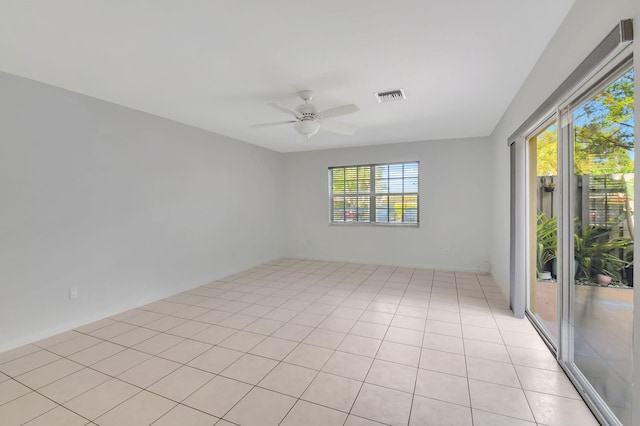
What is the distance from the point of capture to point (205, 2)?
159cm

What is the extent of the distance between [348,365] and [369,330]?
2.15 ft

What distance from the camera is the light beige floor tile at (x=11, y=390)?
1.84 m

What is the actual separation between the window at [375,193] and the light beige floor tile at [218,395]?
4.29 meters

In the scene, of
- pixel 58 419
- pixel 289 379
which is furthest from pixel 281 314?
pixel 58 419

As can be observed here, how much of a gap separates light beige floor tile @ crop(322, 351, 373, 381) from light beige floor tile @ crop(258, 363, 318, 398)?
15 cm

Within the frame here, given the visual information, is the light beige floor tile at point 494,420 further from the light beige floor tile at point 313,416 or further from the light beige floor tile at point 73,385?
the light beige floor tile at point 73,385

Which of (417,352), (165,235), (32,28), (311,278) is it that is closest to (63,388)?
(165,235)

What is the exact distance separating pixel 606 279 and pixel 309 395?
1952 mm

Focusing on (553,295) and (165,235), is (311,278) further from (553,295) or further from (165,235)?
A: (553,295)

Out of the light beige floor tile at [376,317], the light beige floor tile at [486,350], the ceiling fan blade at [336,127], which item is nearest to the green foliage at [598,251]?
the light beige floor tile at [486,350]

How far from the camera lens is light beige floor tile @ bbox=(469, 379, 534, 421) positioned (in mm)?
1672

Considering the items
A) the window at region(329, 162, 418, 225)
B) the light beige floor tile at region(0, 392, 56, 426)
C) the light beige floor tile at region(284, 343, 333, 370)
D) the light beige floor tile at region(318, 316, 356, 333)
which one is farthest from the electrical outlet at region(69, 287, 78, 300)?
the window at region(329, 162, 418, 225)

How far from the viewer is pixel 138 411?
1.72m

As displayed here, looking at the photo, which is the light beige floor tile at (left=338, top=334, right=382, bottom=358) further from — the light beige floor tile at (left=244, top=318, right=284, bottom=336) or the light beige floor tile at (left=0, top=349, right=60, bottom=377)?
the light beige floor tile at (left=0, top=349, right=60, bottom=377)
